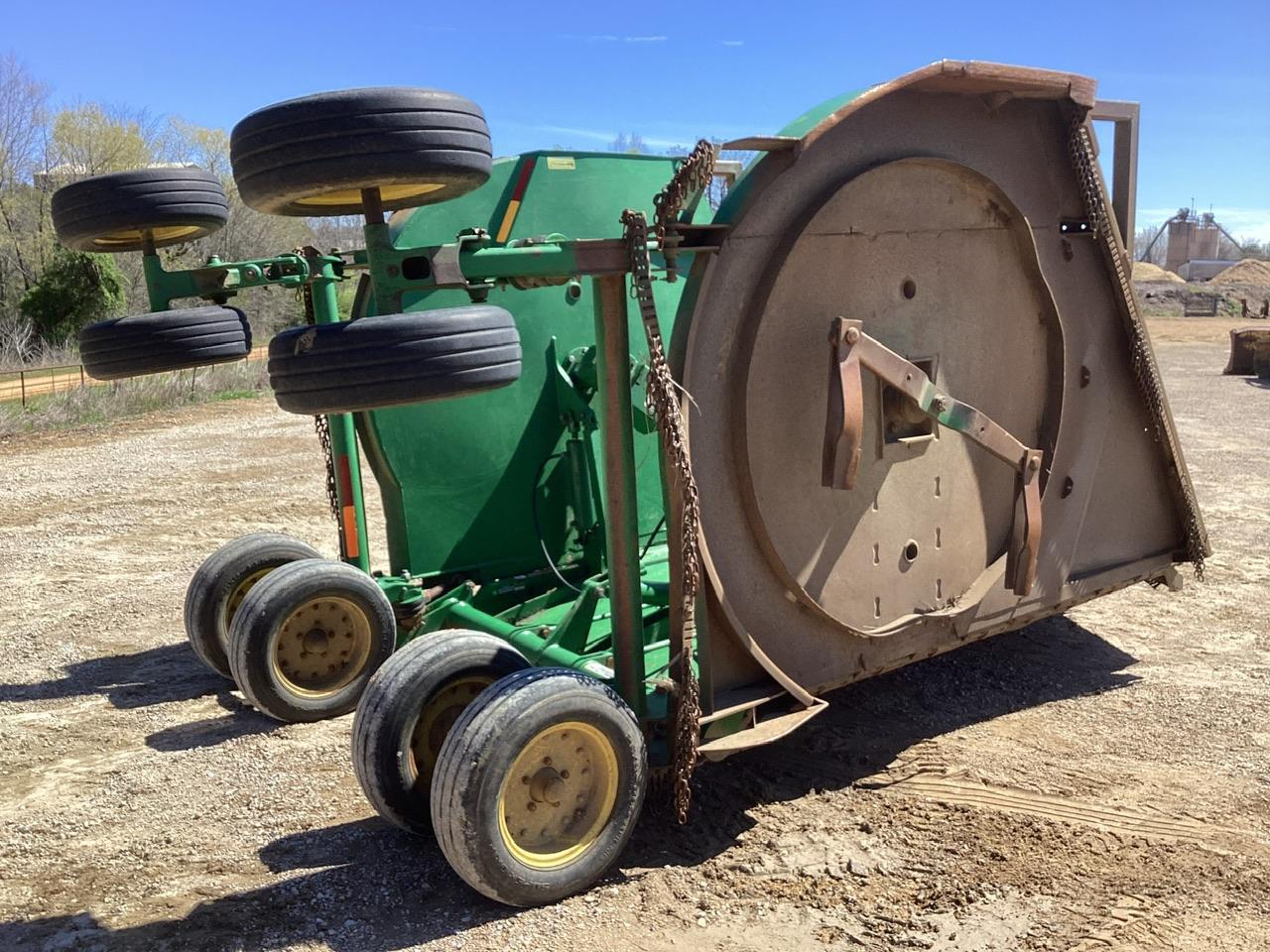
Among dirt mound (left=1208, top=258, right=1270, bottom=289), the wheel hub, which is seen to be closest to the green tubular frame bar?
the wheel hub

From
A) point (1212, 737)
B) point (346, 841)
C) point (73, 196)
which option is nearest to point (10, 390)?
point (73, 196)

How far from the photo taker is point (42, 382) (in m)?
20.1

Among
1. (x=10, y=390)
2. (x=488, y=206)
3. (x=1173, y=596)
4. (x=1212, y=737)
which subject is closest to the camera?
(x=1212, y=737)

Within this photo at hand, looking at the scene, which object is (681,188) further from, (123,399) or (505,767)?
(123,399)

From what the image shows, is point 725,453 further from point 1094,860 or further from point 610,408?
point 1094,860

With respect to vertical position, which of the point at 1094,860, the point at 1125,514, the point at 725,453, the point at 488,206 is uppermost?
the point at 488,206

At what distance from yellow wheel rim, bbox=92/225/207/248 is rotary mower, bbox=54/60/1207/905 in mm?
28

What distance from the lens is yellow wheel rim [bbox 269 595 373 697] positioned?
5312 millimetres

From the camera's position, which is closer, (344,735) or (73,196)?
(73,196)

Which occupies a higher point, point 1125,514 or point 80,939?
point 1125,514

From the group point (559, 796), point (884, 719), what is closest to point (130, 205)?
point (559, 796)

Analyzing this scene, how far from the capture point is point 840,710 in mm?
5188

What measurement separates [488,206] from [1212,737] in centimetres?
Answer: 408

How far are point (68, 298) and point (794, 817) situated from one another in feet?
98.8
